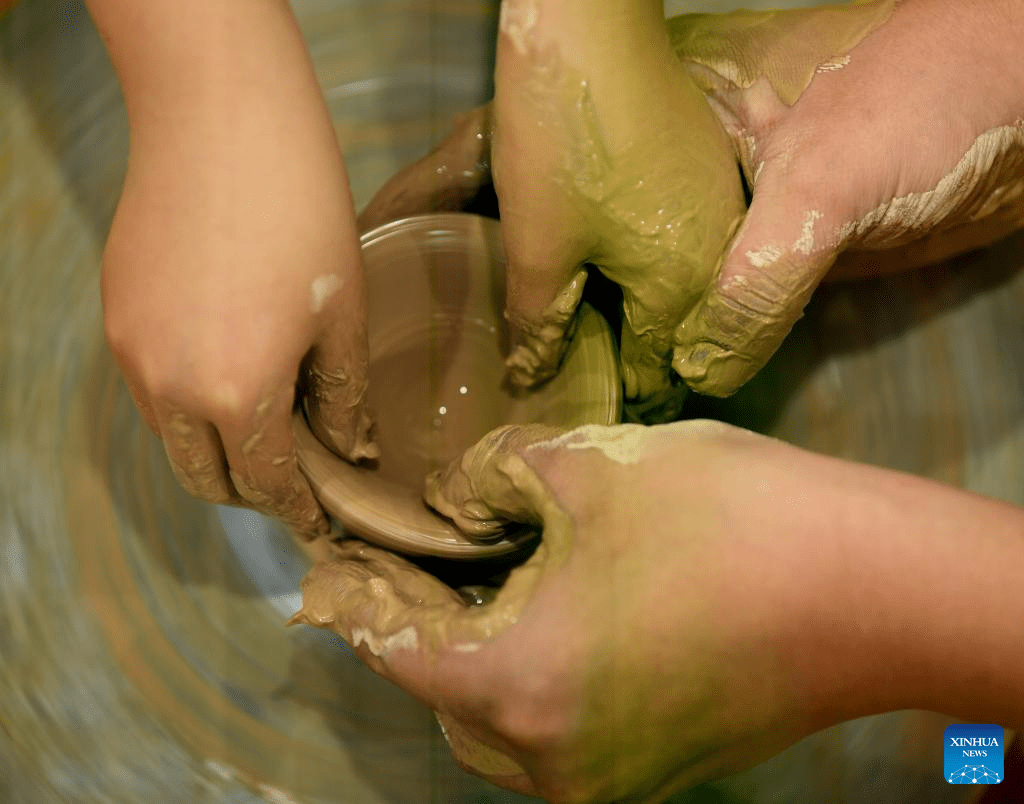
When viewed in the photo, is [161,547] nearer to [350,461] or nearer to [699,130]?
[350,461]

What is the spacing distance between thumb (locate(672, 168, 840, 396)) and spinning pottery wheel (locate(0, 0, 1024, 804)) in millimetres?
430

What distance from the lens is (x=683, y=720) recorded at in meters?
0.88

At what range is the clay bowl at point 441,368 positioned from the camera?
126cm

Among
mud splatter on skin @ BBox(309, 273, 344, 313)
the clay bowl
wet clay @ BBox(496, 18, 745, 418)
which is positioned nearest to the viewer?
mud splatter on skin @ BBox(309, 273, 344, 313)

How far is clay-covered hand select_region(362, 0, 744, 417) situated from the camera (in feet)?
3.28

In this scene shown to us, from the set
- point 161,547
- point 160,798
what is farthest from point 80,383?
point 160,798

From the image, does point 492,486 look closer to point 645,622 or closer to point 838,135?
point 645,622

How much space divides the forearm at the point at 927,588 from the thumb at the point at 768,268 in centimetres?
32

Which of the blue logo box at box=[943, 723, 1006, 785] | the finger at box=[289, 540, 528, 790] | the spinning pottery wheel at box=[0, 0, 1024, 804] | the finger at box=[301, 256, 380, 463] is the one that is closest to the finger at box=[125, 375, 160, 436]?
the finger at box=[301, 256, 380, 463]

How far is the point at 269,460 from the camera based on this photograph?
992mm

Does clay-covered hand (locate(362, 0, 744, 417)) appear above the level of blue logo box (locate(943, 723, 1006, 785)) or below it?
above

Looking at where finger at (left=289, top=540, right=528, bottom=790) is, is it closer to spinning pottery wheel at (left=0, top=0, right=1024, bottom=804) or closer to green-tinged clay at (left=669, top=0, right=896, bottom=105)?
spinning pottery wheel at (left=0, top=0, right=1024, bottom=804)

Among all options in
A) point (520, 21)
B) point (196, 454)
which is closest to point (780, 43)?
point (520, 21)

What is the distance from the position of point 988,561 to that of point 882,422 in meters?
0.76
